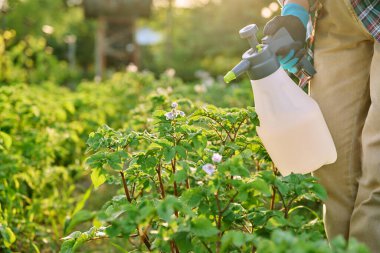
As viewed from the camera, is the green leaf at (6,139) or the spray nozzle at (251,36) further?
the green leaf at (6,139)

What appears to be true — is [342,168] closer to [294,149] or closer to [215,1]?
[294,149]

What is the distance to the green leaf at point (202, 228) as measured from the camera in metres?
1.64

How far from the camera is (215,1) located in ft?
53.0

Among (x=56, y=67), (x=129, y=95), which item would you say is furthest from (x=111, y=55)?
(x=129, y=95)

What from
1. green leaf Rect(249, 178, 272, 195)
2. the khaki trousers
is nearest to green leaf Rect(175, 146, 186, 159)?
green leaf Rect(249, 178, 272, 195)

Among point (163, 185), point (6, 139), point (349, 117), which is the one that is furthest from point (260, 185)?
point (6, 139)

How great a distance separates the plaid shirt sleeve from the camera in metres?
2.01

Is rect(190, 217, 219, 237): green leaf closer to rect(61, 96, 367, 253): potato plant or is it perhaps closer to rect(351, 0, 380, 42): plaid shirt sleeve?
rect(61, 96, 367, 253): potato plant

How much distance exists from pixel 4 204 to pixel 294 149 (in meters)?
1.53

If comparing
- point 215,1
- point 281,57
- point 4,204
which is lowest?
point 4,204

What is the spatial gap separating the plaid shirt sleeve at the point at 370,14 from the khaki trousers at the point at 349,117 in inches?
1.4

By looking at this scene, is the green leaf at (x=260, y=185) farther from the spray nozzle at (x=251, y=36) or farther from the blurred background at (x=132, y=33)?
the blurred background at (x=132, y=33)

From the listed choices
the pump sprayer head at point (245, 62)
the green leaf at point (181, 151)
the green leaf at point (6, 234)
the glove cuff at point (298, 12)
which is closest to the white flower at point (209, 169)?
the green leaf at point (181, 151)

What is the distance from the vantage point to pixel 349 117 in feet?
7.27
